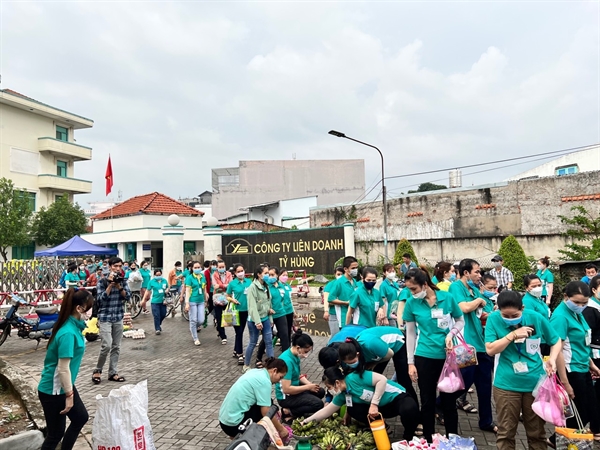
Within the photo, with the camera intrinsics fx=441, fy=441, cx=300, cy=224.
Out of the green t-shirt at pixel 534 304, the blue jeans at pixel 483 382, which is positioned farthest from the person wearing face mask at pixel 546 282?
the blue jeans at pixel 483 382

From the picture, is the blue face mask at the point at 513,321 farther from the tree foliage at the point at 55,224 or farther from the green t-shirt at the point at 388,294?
the tree foliage at the point at 55,224

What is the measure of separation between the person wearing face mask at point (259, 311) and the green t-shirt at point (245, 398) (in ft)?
9.14

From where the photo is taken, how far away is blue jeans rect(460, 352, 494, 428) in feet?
15.3

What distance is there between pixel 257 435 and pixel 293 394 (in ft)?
4.34

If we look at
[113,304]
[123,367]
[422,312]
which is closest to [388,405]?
[422,312]

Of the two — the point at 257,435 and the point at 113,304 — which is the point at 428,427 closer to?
the point at 257,435

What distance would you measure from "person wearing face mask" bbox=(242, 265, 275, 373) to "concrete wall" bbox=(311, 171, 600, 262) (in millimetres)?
12740

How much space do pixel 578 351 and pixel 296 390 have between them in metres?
2.87

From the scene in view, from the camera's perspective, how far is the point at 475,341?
4875mm

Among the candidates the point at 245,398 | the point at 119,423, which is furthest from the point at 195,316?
the point at 119,423

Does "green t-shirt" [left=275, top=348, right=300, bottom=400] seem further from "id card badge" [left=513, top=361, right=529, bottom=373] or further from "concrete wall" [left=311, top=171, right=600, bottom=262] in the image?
"concrete wall" [left=311, top=171, right=600, bottom=262]

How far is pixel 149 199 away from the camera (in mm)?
28016

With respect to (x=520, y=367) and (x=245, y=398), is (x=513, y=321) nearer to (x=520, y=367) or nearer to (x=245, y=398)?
(x=520, y=367)

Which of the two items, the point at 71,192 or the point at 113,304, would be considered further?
the point at 71,192
